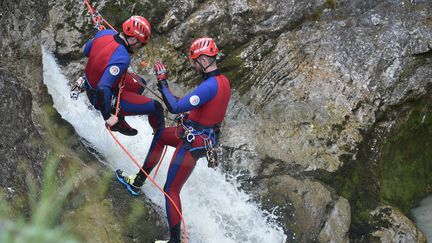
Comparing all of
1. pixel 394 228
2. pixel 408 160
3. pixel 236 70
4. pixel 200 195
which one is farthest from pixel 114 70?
pixel 408 160

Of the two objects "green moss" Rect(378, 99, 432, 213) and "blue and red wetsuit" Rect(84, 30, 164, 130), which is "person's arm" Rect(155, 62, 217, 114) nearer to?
"blue and red wetsuit" Rect(84, 30, 164, 130)

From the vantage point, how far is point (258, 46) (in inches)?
358

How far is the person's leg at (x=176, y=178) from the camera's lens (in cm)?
566

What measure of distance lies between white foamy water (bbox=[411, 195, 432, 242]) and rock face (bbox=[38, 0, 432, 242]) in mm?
293

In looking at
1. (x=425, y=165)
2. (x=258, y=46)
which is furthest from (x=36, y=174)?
(x=425, y=165)

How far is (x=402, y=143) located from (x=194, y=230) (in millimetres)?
4173

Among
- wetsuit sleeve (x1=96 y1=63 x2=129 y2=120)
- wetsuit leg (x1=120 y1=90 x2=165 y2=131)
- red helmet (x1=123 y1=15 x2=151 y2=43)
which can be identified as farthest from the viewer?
wetsuit leg (x1=120 y1=90 x2=165 y2=131)

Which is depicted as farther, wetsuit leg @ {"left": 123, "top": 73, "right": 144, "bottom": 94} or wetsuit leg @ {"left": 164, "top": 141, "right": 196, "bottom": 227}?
wetsuit leg @ {"left": 123, "top": 73, "right": 144, "bottom": 94}

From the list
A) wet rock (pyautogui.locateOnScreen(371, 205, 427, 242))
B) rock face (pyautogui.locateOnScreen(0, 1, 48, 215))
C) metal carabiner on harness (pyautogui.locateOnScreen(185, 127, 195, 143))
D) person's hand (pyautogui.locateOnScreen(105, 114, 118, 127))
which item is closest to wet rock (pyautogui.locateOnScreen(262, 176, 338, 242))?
wet rock (pyautogui.locateOnScreen(371, 205, 427, 242))

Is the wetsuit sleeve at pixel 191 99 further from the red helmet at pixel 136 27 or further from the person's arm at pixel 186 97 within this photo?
the red helmet at pixel 136 27

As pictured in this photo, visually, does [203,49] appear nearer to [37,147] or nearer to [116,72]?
[116,72]

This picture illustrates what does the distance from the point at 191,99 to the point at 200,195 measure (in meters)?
2.38

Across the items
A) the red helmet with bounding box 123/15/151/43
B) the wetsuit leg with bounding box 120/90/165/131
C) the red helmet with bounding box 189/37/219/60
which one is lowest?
the wetsuit leg with bounding box 120/90/165/131

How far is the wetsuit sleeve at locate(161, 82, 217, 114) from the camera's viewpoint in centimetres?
525
